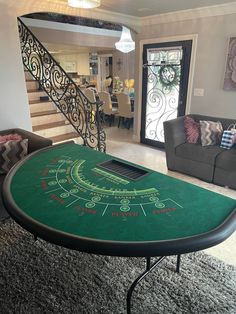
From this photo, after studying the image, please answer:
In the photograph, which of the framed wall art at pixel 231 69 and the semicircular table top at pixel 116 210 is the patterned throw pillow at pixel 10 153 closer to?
the semicircular table top at pixel 116 210

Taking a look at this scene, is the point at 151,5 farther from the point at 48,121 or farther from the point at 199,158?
the point at 48,121

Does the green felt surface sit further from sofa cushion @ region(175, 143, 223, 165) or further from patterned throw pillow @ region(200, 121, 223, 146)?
patterned throw pillow @ region(200, 121, 223, 146)

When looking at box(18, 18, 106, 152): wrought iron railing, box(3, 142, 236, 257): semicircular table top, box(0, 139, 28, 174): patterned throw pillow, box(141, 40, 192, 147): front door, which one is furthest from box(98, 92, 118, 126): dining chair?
box(3, 142, 236, 257): semicircular table top

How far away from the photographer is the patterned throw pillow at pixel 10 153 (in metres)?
2.74

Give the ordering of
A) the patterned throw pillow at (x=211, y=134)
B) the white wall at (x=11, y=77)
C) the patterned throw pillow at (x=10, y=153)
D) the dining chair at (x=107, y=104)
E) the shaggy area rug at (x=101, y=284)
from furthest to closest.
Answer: the dining chair at (x=107, y=104)
the patterned throw pillow at (x=211, y=134)
the white wall at (x=11, y=77)
the patterned throw pillow at (x=10, y=153)
the shaggy area rug at (x=101, y=284)

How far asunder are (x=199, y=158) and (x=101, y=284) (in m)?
2.36

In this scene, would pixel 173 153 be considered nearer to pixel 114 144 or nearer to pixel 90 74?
pixel 114 144

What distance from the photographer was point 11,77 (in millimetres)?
3219

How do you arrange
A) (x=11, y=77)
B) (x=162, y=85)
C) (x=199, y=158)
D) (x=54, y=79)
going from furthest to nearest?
(x=162, y=85), (x=54, y=79), (x=199, y=158), (x=11, y=77)

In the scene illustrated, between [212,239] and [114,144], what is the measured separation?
4433 mm

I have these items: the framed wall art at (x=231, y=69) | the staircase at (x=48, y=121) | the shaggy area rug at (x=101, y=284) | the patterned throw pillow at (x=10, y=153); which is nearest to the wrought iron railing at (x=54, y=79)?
the staircase at (x=48, y=121)

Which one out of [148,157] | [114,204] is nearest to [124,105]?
[148,157]

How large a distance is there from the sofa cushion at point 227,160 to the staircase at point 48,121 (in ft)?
8.51

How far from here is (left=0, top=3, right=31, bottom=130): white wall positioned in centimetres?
303
